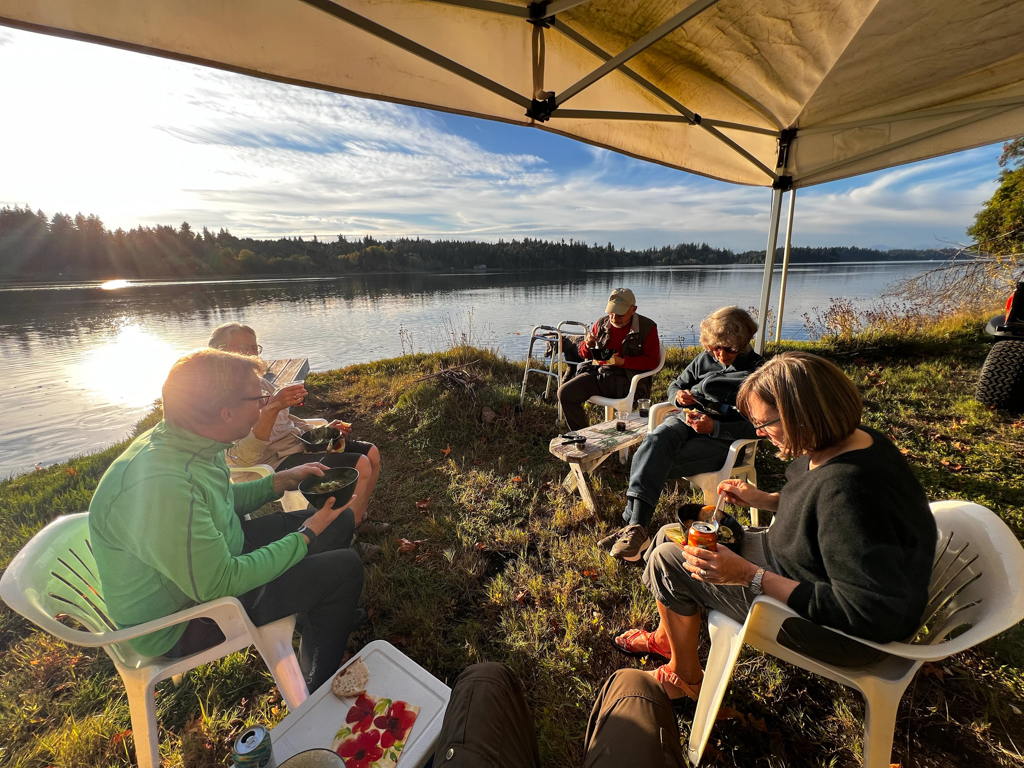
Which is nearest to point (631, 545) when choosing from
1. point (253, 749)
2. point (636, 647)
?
point (636, 647)

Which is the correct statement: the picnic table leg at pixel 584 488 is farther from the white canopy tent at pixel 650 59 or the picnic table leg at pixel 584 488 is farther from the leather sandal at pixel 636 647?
the white canopy tent at pixel 650 59

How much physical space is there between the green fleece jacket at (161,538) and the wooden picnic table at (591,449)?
6.94 ft

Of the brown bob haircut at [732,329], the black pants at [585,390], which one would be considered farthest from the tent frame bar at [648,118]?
the black pants at [585,390]

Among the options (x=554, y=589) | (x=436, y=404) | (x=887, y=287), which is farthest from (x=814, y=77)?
(x=887, y=287)

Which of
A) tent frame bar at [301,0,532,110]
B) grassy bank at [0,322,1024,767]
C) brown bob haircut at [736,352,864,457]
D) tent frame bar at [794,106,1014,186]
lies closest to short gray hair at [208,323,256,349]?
grassy bank at [0,322,1024,767]

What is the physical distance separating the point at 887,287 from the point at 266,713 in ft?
41.6

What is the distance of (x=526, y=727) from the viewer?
1232 millimetres

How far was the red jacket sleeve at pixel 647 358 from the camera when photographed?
4.34 meters

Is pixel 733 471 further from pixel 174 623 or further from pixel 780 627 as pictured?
pixel 174 623

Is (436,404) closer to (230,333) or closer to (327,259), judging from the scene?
(230,333)

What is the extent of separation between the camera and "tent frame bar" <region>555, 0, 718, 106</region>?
2.28 m

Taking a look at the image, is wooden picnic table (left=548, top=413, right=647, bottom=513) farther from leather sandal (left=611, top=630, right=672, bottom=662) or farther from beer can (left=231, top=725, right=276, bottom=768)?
beer can (left=231, top=725, right=276, bottom=768)

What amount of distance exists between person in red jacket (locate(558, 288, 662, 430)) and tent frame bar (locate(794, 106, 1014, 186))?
8.89 feet

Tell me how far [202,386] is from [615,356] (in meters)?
3.70
